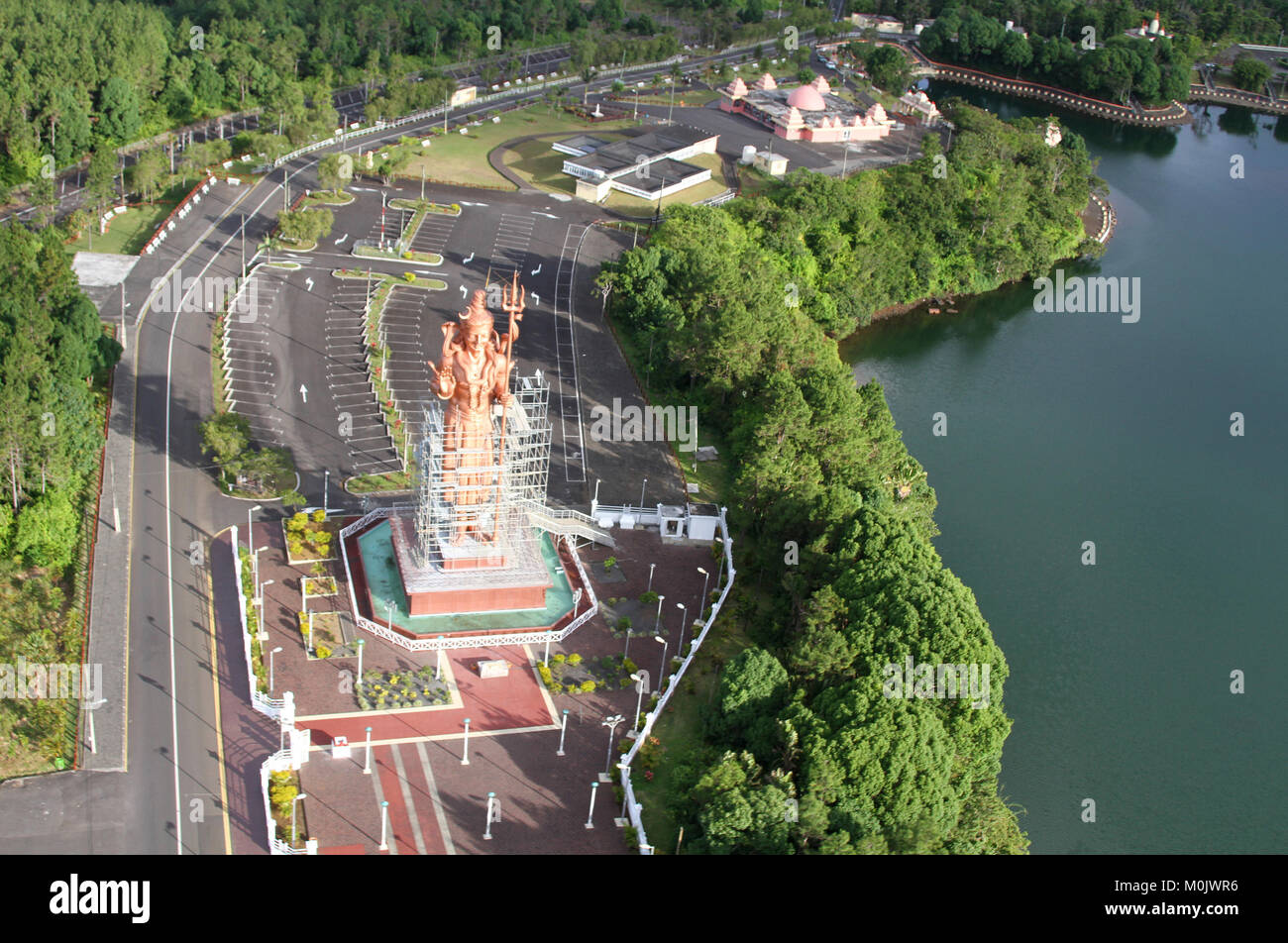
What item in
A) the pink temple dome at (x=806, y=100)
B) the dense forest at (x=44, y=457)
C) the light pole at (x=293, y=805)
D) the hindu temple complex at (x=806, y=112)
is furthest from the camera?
the pink temple dome at (x=806, y=100)

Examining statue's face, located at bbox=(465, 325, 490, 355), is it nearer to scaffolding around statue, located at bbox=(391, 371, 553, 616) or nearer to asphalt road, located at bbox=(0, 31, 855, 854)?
scaffolding around statue, located at bbox=(391, 371, 553, 616)

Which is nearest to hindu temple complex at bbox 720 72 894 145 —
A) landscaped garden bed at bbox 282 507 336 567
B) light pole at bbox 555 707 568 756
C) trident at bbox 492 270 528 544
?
trident at bbox 492 270 528 544

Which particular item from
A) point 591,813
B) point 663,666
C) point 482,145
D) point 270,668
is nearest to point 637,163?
point 482,145

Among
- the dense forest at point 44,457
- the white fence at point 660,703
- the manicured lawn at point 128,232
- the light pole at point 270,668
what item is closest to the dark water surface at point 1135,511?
the white fence at point 660,703

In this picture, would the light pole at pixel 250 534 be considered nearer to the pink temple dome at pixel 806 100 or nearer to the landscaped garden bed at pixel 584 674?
the landscaped garden bed at pixel 584 674
